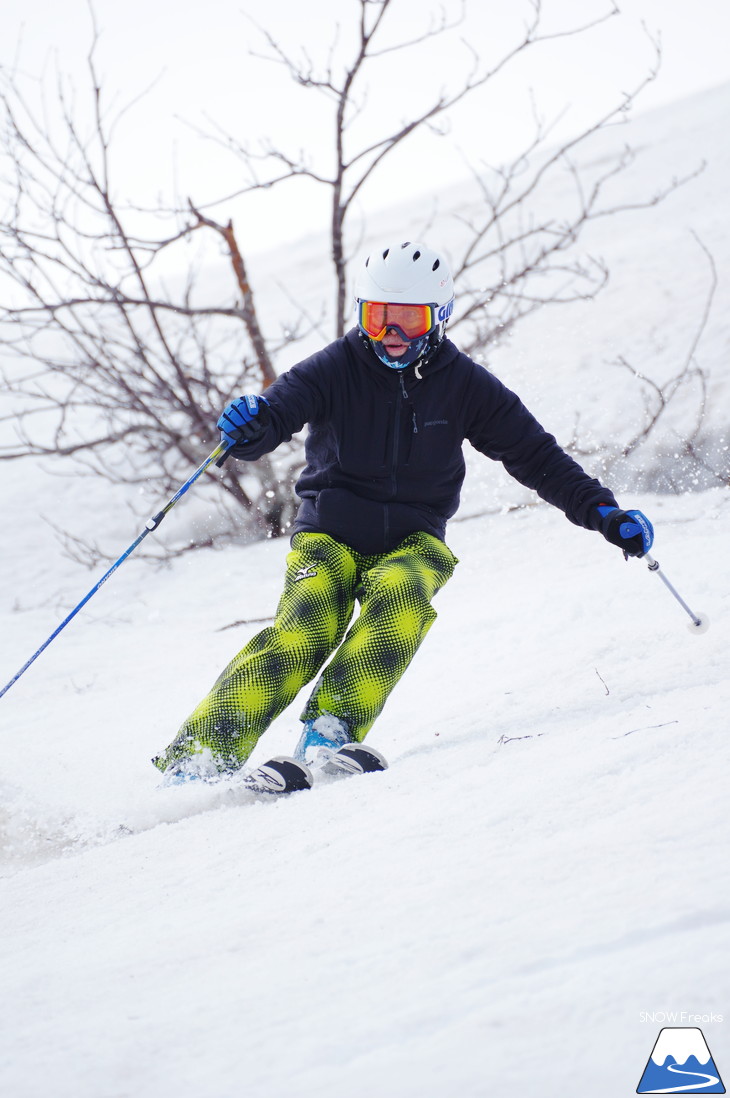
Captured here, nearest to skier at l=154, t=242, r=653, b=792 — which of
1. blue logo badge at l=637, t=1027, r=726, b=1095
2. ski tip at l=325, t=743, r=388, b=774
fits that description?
ski tip at l=325, t=743, r=388, b=774

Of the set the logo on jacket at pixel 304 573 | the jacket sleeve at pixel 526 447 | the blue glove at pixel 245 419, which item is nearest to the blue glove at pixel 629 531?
the jacket sleeve at pixel 526 447

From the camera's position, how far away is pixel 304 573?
305 cm

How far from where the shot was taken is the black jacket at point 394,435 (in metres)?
3.14

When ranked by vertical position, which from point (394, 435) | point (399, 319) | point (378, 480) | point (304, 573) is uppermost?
point (399, 319)

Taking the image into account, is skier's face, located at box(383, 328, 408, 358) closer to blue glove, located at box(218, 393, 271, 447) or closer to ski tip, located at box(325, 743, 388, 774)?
blue glove, located at box(218, 393, 271, 447)

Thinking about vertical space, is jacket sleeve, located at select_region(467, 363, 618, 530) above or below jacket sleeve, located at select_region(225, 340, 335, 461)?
below

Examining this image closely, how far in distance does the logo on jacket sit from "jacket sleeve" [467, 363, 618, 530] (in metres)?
0.75

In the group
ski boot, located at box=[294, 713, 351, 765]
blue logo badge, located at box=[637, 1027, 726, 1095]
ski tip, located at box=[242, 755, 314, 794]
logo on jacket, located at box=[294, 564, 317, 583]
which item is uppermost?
blue logo badge, located at box=[637, 1027, 726, 1095]

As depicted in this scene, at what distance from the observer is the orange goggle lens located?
3.08 m

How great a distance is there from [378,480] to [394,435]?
6.3 inches

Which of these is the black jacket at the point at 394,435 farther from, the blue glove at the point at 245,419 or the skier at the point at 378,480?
A: the blue glove at the point at 245,419

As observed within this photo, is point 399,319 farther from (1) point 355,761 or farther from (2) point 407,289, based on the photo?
(1) point 355,761

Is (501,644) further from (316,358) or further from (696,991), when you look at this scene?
(696,991)

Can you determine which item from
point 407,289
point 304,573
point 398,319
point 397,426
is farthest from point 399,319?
point 304,573
